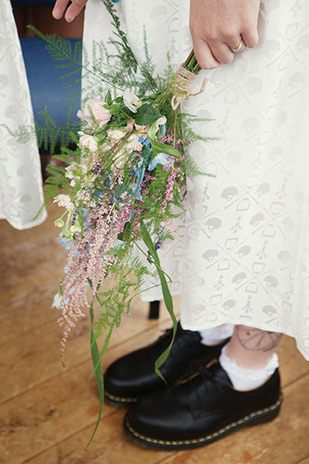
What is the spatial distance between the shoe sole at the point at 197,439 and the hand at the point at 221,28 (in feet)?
2.32

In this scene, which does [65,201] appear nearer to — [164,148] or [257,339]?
[164,148]

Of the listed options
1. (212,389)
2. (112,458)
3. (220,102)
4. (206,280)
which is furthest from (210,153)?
(112,458)

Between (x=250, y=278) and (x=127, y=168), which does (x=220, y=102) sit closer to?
(x=127, y=168)

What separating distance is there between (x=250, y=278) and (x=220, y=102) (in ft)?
1.03

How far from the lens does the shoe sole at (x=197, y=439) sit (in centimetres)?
96

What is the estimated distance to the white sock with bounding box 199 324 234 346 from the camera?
112 cm

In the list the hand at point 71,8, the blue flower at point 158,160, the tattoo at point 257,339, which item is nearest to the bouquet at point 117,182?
the blue flower at point 158,160

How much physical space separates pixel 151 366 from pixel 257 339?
0.25 meters

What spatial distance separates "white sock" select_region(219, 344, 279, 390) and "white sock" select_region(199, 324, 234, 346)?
0.11m

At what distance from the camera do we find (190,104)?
0.73m

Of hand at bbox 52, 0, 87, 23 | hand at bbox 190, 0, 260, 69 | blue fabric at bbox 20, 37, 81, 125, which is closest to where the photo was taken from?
hand at bbox 190, 0, 260, 69

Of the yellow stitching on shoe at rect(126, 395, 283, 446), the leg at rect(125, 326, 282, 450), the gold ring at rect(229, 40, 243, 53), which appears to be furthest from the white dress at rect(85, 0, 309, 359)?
the yellow stitching on shoe at rect(126, 395, 283, 446)

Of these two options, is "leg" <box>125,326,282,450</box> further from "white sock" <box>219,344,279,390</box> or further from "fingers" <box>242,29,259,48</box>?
"fingers" <box>242,29,259,48</box>

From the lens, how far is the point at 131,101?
69cm
